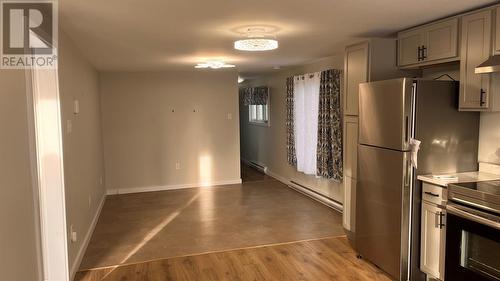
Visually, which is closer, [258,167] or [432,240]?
[432,240]

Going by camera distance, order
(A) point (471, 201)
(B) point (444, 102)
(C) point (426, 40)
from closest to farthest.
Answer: (A) point (471, 201)
(B) point (444, 102)
(C) point (426, 40)

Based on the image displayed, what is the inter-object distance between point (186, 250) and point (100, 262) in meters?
0.83

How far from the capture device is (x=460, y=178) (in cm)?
280

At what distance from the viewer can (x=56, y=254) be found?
2926 mm

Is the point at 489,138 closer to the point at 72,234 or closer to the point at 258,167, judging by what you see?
the point at 72,234

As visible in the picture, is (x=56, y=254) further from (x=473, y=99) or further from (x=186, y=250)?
(x=473, y=99)

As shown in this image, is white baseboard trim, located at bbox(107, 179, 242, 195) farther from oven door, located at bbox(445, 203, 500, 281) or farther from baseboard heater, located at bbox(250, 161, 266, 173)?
oven door, located at bbox(445, 203, 500, 281)

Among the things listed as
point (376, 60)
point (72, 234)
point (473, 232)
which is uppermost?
point (376, 60)

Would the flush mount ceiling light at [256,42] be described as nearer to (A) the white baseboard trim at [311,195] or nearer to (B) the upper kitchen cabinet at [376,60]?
(B) the upper kitchen cabinet at [376,60]

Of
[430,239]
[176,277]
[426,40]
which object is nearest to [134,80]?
[176,277]

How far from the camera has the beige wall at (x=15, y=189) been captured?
1.72 m

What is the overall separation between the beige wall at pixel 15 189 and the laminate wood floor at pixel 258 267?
1174 mm

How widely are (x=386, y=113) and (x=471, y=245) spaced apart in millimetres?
1164

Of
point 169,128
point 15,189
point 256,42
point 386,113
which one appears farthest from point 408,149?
point 169,128
